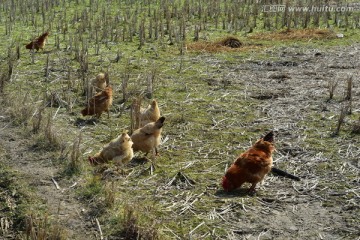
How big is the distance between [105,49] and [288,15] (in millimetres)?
6339

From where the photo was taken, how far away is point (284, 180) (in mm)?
6754

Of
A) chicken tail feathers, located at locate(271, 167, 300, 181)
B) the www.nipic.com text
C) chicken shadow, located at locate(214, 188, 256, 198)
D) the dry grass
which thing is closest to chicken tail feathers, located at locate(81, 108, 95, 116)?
chicken shadow, located at locate(214, 188, 256, 198)

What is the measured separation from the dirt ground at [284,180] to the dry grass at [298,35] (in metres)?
4.14

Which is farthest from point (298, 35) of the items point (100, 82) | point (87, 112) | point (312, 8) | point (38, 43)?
point (87, 112)

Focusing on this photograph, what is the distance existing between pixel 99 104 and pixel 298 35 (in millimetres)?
7881

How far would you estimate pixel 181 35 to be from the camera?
48.6ft

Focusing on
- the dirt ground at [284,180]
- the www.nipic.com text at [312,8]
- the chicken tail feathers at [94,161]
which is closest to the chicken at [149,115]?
the dirt ground at [284,180]

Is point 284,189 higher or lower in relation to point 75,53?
lower

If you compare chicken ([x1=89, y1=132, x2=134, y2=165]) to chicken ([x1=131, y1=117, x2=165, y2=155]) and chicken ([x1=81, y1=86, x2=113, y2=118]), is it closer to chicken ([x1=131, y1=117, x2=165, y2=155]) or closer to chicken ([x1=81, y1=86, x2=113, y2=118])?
chicken ([x1=131, y1=117, x2=165, y2=155])

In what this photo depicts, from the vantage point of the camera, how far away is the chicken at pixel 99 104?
868 cm

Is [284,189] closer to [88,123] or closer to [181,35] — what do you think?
[88,123]

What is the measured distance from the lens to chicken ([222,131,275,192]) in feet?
20.4

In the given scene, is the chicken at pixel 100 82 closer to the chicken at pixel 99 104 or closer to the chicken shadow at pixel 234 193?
the chicken at pixel 99 104

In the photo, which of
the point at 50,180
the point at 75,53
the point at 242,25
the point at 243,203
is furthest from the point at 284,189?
the point at 242,25
